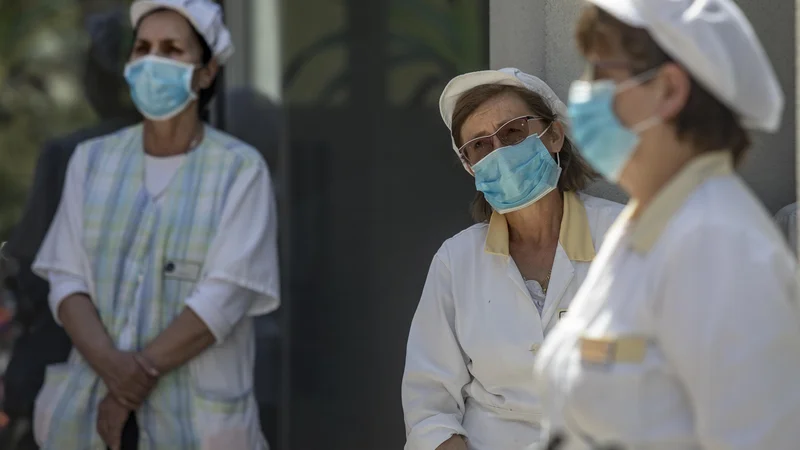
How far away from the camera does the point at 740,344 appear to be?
6.53ft

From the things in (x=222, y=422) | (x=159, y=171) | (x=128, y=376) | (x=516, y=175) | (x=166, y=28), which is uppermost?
(x=166, y=28)

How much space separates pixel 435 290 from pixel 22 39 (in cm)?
301

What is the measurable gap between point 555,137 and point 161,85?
5.39ft

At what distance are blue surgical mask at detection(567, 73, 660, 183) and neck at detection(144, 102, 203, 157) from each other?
273cm

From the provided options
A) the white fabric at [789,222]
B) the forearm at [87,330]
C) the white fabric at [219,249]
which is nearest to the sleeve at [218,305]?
the white fabric at [219,249]

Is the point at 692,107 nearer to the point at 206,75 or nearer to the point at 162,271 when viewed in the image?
the point at 162,271

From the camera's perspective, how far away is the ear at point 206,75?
194 inches

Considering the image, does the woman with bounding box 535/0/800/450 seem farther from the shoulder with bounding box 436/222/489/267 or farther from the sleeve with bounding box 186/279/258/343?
the sleeve with bounding box 186/279/258/343

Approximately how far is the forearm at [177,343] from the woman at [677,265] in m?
2.36

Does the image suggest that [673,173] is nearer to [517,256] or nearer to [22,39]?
[517,256]

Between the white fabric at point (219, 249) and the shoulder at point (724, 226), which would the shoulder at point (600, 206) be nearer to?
the white fabric at point (219, 249)

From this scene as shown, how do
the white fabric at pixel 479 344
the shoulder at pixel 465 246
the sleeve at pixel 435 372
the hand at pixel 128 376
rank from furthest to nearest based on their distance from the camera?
1. the hand at pixel 128 376
2. the shoulder at pixel 465 246
3. the sleeve at pixel 435 372
4. the white fabric at pixel 479 344

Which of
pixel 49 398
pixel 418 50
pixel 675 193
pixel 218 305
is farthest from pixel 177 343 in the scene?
pixel 675 193

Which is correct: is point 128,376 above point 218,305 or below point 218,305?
below
